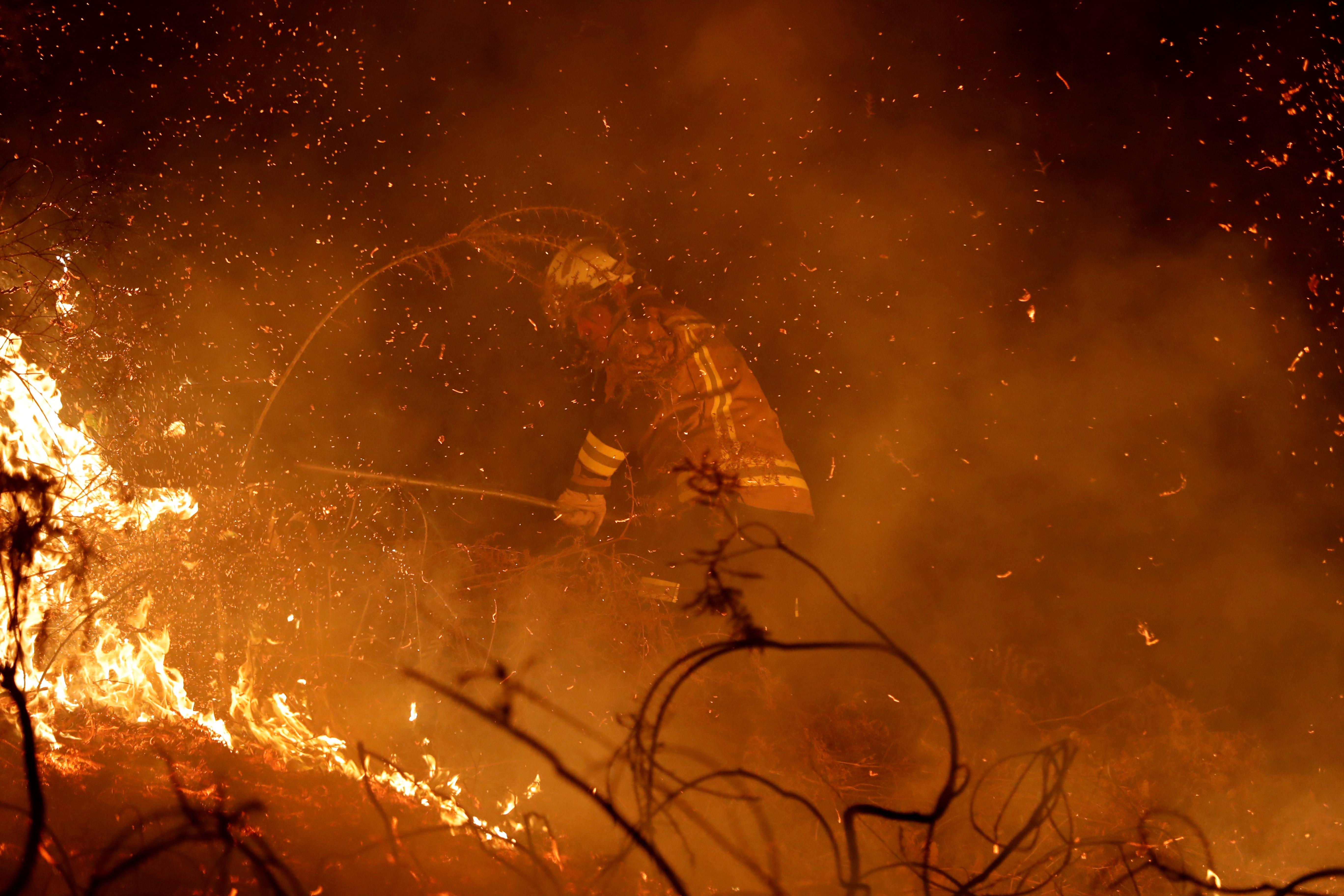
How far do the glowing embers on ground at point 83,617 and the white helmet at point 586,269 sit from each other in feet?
3.97

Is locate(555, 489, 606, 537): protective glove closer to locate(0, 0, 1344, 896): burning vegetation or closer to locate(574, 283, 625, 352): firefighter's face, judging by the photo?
locate(0, 0, 1344, 896): burning vegetation

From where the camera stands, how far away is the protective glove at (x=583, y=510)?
1638mm

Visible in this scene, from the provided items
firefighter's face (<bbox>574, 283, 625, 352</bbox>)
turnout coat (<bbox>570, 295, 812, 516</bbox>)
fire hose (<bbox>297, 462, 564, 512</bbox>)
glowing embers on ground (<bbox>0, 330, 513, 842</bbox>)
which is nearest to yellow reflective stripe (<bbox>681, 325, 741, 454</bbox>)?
turnout coat (<bbox>570, 295, 812, 516</bbox>)

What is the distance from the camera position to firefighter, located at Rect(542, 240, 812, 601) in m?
1.55

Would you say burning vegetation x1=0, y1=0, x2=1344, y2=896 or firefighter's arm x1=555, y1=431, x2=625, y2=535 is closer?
burning vegetation x1=0, y1=0, x2=1344, y2=896

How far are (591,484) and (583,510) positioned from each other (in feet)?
0.23

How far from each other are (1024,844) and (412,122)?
2183 mm

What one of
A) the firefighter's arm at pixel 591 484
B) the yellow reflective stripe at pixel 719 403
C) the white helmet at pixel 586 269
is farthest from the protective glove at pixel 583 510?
the white helmet at pixel 586 269

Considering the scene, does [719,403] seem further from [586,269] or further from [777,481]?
[586,269]

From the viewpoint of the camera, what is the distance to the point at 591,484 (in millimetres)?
1638

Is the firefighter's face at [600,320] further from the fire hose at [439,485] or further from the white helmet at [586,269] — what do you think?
the fire hose at [439,485]

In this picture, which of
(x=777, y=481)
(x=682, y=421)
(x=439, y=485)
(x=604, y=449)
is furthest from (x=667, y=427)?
(x=439, y=485)

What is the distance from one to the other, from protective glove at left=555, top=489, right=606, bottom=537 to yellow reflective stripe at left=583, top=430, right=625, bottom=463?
0.10 metres

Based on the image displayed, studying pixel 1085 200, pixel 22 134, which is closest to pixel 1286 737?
pixel 1085 200
